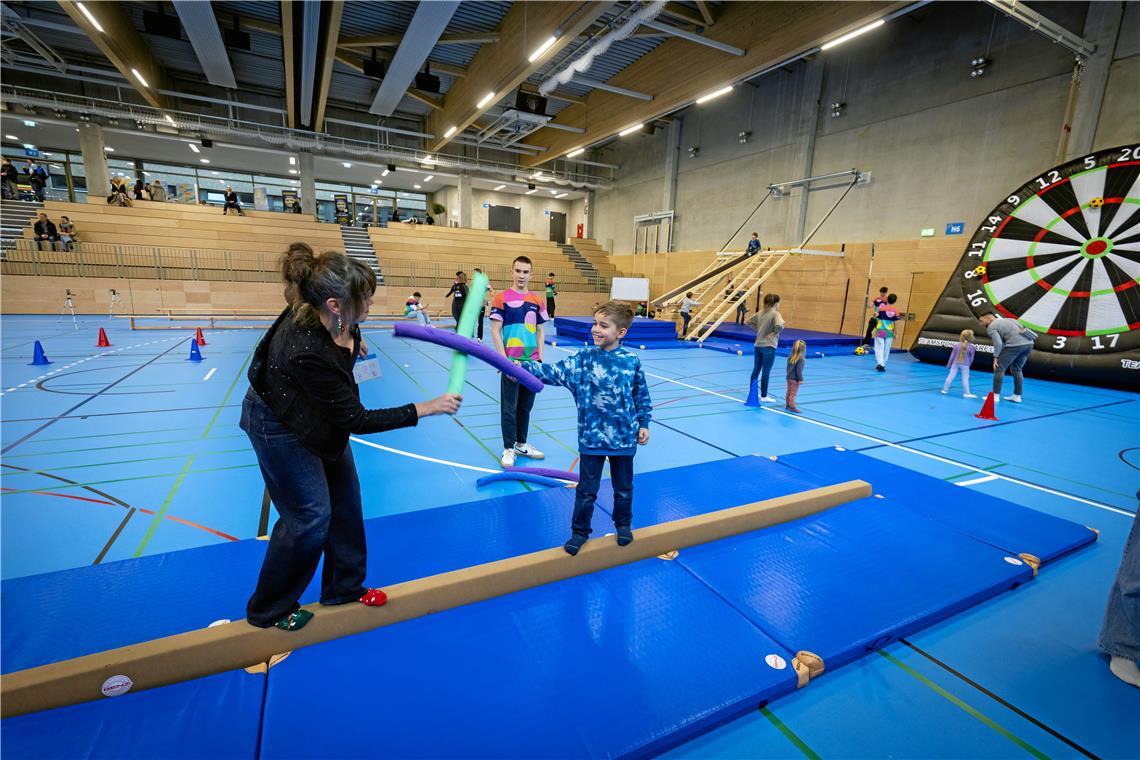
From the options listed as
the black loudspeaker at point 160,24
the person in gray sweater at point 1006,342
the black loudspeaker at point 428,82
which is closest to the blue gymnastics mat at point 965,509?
the person in gray sweater at point 1006,342

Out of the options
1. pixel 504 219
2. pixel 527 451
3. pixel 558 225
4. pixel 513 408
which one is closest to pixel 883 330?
pixel 527 451

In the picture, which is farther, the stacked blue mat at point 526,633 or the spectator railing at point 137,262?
the spectator railing at point 137,262

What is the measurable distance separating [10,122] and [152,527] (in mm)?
25355

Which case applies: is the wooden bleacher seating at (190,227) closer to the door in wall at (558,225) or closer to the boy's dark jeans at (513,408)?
the door in wall at (558,225)

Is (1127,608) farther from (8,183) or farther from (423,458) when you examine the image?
(8,183)

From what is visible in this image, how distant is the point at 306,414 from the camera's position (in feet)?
5.62

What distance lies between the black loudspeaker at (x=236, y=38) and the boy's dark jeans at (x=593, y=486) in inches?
685

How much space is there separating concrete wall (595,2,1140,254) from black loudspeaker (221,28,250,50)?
1571 cm

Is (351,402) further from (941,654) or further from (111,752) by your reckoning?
(941,654)

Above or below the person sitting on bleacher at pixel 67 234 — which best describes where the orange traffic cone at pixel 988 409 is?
below

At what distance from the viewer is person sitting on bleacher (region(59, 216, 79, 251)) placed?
1519cm

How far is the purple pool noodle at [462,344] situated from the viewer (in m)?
2.05

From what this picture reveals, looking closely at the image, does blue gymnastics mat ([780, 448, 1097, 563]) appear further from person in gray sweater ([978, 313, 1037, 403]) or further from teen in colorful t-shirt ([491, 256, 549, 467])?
person in gray sweater ([978, 313, 1037, 403])

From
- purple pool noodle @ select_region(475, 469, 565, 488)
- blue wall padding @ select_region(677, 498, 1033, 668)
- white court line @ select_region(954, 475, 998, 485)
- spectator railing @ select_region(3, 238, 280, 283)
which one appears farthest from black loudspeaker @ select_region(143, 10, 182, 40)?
white court line @ select_region(954, 475, 998, 485)
